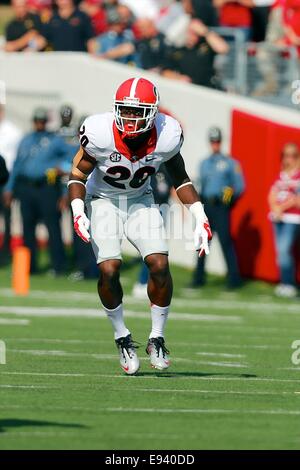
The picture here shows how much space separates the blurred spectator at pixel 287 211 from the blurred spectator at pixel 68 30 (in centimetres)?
527

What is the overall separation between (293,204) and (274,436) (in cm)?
927

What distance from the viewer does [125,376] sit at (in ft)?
29.1

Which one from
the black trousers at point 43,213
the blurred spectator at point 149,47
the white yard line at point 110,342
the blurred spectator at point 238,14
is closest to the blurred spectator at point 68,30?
the blurred spectator at point 149,47

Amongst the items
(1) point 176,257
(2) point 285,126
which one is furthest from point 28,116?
(2) point 285,126

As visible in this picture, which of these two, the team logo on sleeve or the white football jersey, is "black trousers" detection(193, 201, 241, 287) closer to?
the white football jersey

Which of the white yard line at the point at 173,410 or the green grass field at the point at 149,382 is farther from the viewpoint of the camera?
the white yard line at the point at 173,410

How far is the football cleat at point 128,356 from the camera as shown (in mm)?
8844

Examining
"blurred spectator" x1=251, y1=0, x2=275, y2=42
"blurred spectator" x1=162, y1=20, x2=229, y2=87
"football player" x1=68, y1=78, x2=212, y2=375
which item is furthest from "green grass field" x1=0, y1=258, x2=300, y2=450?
"blurred spectator" x1=251, y1=0, x2=275, y2=42

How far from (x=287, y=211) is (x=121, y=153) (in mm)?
7365

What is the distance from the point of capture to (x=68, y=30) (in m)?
20.6

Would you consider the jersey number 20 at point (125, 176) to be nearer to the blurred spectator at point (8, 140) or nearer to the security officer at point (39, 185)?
the security officer at point (39, 185)

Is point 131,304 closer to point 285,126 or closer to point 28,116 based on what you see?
point 285,126

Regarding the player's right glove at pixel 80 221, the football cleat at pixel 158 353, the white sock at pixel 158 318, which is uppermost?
the player's right glove at pixel 80 221

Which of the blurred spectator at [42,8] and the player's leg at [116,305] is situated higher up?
the player's leg at [116,305]
